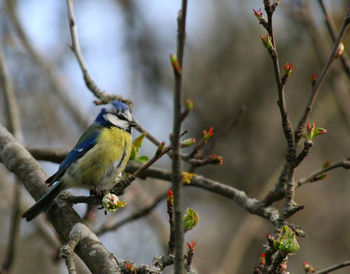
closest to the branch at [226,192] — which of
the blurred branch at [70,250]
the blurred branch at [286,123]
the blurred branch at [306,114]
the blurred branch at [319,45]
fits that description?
the blurred branch at [306,114]

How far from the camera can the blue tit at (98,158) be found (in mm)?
3045

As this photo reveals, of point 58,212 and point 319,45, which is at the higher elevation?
point 319,45

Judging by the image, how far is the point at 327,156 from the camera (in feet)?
24.9

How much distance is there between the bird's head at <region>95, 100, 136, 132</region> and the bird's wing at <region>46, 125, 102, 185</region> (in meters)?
0.11

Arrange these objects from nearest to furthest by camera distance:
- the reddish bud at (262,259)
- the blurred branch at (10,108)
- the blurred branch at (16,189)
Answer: the reddish bud at (262,259) → the blurred branch at (16,189) → the blurred branch at (10,108)

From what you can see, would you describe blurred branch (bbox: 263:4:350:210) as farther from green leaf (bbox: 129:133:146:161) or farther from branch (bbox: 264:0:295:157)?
green leaf (bbox: 129:133:146:161)

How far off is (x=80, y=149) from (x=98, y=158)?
0.15 metres

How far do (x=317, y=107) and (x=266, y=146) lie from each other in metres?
1.44

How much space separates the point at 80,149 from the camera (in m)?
3.18

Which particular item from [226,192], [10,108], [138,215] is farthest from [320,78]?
[10,108]

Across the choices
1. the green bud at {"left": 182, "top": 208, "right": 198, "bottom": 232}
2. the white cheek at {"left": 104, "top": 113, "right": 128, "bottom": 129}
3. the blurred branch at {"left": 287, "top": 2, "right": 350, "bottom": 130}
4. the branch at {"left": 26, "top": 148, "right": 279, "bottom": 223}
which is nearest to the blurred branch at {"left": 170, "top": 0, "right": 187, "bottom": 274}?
the green bud at {"left": 182, "top": 208, "right": 198, "bottom": 232}

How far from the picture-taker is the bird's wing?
117 inches

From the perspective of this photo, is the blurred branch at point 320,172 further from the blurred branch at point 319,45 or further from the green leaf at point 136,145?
the blurred branch at point 319,45

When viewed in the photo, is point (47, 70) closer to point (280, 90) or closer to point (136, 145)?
point (136, 145)
